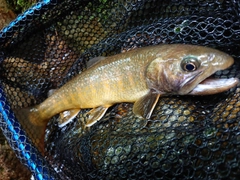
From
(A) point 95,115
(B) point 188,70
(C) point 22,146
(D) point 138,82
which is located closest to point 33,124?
(A) point 95,115

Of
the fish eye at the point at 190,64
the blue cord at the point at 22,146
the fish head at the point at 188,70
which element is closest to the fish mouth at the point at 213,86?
the fish head at the point at 188,70

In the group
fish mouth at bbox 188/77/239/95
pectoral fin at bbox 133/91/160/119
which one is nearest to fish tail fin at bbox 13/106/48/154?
pectoral fin at bbox 133/91/160/119

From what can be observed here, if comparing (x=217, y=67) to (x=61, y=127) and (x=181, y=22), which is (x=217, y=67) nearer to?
(x=181, y=22)

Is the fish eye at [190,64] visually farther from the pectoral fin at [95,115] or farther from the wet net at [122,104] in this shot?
the pectoral fin at [95,115]

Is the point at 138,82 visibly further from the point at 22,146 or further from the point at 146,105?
the point at 22,146

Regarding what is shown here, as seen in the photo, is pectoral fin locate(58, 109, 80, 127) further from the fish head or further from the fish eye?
the fish eye

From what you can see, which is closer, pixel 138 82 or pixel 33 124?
pixel 138 82
